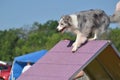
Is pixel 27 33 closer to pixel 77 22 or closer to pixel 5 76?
pixel 5 76

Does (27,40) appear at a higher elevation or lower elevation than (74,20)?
higher

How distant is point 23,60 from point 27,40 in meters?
41.7

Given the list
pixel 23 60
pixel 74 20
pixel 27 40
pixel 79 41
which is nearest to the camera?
pixel 79 41

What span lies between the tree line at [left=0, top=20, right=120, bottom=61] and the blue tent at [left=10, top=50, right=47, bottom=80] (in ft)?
96.6

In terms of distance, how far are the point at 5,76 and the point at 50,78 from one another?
11.4 m

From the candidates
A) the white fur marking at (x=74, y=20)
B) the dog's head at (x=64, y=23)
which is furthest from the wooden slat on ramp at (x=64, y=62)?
the white fur marking at (x=74, y=20)

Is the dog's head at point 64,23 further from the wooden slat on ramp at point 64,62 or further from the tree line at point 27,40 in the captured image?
the tree line at point 27,40

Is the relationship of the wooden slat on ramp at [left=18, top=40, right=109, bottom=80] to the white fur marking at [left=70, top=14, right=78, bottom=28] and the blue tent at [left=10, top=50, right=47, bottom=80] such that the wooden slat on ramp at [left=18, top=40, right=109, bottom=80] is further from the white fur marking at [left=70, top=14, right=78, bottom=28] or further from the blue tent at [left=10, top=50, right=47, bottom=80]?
the blue tent at [left=10, top=50, right=47, bottom=80]

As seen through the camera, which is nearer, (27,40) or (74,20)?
(74,20)

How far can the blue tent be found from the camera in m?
15.3

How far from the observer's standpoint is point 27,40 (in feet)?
188

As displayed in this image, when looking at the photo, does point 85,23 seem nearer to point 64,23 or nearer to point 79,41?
point 64,23

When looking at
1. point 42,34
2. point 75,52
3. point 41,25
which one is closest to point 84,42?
point 75,52

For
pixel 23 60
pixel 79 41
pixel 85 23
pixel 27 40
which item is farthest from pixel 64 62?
pixel 27 40
